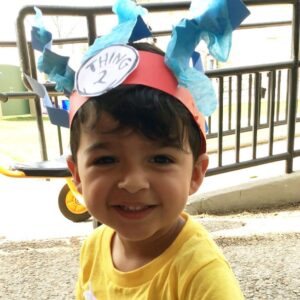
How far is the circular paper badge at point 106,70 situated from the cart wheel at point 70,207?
2.82m

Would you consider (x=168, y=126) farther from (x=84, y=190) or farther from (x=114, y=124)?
(x=84, y=190)

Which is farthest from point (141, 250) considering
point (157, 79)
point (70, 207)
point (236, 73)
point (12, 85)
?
point (12, 85)

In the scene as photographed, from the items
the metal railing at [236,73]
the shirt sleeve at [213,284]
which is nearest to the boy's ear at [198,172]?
the shirt sleeve at [213,284]

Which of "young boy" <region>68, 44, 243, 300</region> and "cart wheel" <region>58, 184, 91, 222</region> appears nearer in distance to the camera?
"young boy" <region>68, 44, 243, 300</region>

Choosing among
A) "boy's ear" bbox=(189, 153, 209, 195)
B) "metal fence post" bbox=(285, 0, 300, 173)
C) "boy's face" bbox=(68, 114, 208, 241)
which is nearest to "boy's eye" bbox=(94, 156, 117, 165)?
"boy's face" bbox=(68, 114, 208, 241)

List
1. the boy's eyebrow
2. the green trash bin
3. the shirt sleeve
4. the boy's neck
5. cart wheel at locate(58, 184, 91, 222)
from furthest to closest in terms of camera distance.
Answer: the green trash bin → cart wheel at locate(58, 184, 91, 222) → the boy's neck → the boy's eyebrow → the shirt sleeve

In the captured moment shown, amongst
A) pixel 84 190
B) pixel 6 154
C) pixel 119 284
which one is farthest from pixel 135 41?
pixel 6 154

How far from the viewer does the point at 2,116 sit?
39.9ft

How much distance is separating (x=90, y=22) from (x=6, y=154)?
5.03ft

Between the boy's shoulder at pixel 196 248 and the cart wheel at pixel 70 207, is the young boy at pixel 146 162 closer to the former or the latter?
the boy's shoulder at pixel 196 248

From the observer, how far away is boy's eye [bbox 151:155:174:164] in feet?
3.74

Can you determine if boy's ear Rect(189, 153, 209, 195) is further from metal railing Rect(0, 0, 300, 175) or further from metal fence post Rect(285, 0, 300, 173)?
metal fence post Rect(285, 0, 300, 173)

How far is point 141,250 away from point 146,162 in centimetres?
33

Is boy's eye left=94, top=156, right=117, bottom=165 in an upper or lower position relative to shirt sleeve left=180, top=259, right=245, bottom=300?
upper
